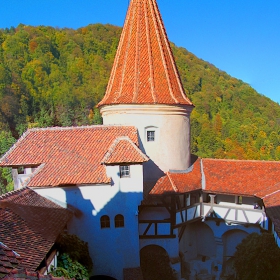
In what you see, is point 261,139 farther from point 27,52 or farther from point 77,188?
point 27,52

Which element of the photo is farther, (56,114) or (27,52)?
(27,52)

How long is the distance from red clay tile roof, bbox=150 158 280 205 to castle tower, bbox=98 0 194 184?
97cm

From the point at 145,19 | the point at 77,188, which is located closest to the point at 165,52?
the point at 145,19

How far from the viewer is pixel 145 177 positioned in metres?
16.6

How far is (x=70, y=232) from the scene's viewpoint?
14.3 m

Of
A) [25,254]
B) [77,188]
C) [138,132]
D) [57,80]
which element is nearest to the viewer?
[25,254]

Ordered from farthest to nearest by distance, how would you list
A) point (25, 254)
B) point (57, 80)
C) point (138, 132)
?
point (57, 80) → point (138, 132) → point (25, 254)

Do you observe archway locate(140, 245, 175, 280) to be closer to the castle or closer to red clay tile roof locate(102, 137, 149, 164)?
the castle

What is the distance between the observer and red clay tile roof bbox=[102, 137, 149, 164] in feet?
45.3

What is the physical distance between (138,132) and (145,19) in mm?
6409

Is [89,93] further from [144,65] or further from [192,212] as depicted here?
[192,212]

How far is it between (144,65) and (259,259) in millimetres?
10740

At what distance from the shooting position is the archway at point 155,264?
15.6m

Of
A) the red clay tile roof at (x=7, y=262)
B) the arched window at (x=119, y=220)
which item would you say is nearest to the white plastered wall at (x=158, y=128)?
the arched window at (x=119, y=220)
